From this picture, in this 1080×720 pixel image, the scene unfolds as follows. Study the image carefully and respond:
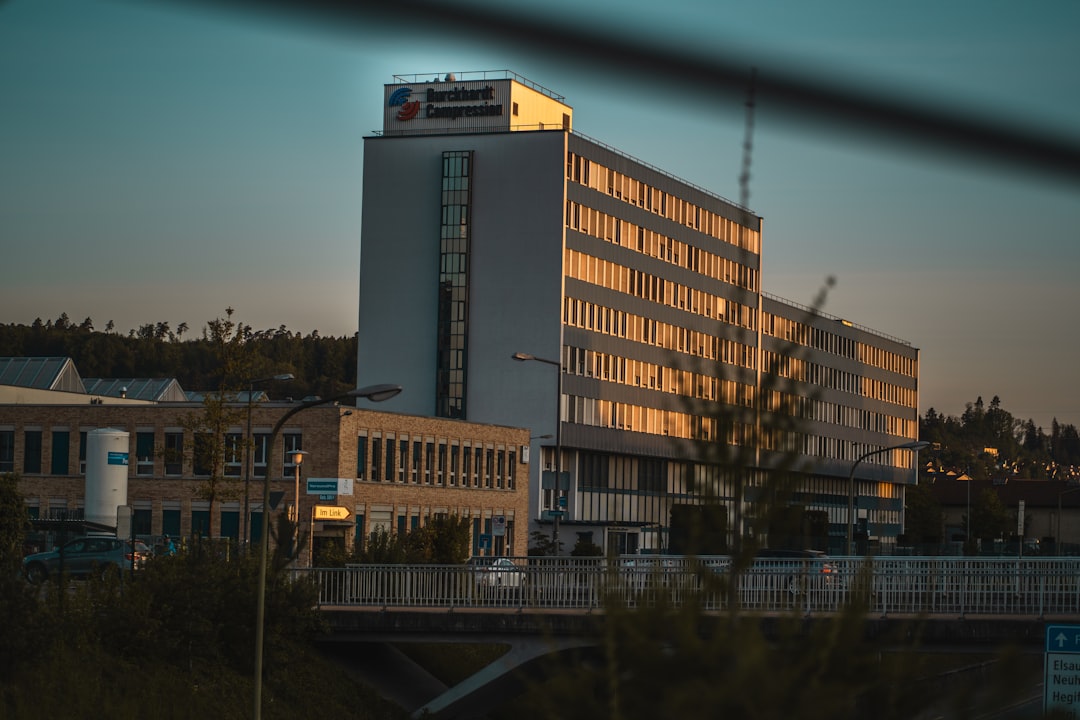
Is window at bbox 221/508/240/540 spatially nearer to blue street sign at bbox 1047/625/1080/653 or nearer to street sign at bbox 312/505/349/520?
street sign at bbox 312/505/349/520

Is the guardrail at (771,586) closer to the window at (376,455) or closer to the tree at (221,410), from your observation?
the tree at (221,410)

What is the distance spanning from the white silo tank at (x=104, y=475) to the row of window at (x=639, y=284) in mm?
34506

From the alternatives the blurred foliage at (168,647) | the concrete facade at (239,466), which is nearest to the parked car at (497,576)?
the blurred foliage at (168,647)

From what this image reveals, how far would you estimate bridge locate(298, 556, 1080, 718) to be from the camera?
112 feet

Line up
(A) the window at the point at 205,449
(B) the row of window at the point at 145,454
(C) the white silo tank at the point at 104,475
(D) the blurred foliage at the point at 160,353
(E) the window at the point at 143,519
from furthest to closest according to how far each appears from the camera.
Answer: (D) the blurred foliage at the point at 160,353 < (E) the window at the point at 143,519 < (B) the row of window at the point at 145,454 < (C) the white silo tank at the point at 104,475 < (A) the window at the point at 205,449

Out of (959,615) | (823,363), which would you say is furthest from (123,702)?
(823,363)

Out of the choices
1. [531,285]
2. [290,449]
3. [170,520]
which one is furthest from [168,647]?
[531,285]

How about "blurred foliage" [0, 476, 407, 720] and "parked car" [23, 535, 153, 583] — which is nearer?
"blurred foliage" [0, 476, 407, 720]

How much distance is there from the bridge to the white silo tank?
21.9 m

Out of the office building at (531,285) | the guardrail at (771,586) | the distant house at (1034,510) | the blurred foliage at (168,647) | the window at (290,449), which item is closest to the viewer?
the blurred foliage at (168,647)

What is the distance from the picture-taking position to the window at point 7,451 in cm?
6825

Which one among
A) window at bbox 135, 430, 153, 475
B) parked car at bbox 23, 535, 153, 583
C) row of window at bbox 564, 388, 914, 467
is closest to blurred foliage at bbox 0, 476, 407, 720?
parked car at bbox 23, 535, 153, 583

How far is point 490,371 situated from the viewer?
3519 inches

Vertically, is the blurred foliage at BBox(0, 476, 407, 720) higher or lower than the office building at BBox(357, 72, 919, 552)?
lower
